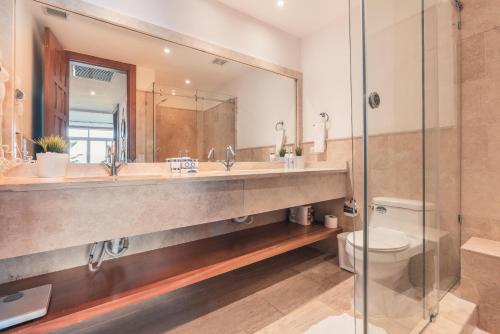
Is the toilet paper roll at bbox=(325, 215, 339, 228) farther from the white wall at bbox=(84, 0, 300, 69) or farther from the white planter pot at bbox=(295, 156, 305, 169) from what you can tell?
the white wall at bbox=(84, 0, 300, 69)

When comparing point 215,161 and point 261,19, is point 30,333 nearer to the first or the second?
point 215,161

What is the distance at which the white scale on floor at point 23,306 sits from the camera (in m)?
1.01

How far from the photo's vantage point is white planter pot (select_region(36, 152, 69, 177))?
1319 mm

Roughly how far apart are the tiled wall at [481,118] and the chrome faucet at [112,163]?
96.3 inches

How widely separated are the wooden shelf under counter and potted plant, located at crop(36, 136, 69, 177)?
Answer: 61 centimetres

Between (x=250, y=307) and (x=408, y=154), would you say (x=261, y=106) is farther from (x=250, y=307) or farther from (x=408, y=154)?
(x=250, y=307)

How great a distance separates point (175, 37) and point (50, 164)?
1.31 metres

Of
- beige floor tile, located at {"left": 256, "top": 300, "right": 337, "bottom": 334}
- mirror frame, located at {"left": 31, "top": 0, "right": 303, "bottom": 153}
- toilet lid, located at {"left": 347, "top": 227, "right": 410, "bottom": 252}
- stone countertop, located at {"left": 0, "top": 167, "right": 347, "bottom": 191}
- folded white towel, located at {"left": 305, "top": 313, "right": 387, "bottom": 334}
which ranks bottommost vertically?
beige floor tile, located at {"left": 256, "top": 300, "right": 337, "bottom": 334}

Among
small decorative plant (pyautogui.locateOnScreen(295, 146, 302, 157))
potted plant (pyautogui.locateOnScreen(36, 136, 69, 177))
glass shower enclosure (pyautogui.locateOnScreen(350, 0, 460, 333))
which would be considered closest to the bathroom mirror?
potted plant (pyautogui.locateOnScreen(36, 136, 69, 177))

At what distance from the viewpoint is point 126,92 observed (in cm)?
175

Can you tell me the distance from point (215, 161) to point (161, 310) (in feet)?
A: 3.95

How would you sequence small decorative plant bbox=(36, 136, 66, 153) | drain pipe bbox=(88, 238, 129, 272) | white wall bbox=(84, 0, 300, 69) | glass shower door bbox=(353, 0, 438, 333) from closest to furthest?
glass shower door bbox=(353, 0, 438, 333), small decorative plant bbox=(36, 136, 66, 153), drain pipe bbox=(88, 238, 129, 272), white wall bbox=(84, 0, 300, 69)

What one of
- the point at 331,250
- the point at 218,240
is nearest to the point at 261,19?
the point at 218,240

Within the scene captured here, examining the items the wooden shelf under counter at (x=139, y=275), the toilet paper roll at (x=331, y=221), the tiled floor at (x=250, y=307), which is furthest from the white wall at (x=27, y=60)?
the toilet paper roll at (x=331, y=221)
